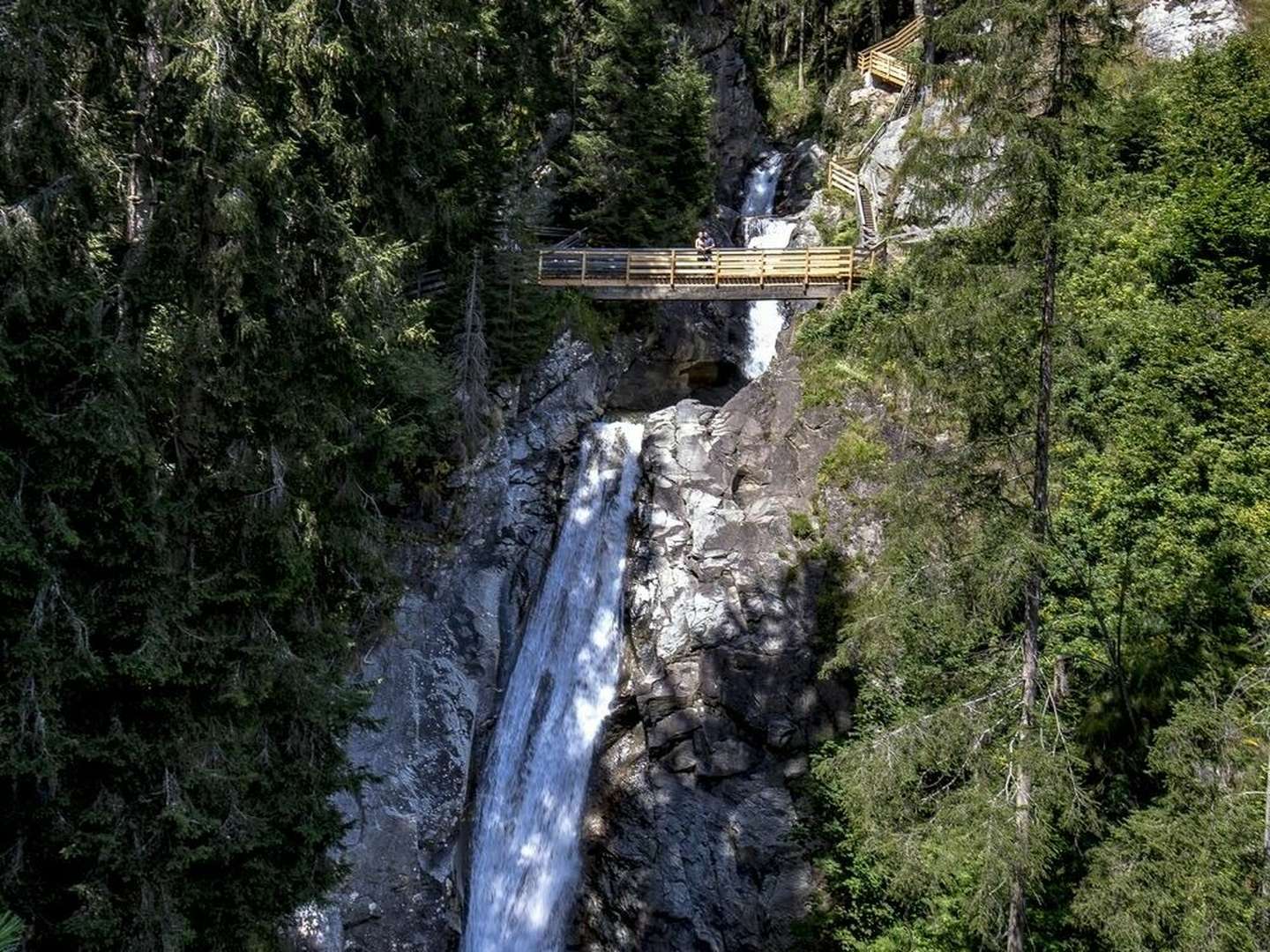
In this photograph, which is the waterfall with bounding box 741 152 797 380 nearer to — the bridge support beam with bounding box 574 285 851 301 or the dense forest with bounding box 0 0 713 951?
the bridge support beam with bounding box 574 285 851 301

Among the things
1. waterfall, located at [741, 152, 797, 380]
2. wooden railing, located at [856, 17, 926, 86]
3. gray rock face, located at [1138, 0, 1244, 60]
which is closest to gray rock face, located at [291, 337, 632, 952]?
waterfall, located at [741, 152, 797, 380]

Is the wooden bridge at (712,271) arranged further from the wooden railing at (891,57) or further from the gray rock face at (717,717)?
the wooden railing at (891,57)

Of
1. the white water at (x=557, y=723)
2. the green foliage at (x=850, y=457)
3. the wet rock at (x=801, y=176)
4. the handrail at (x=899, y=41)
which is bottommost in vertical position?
the white water at (x=557, y=723)

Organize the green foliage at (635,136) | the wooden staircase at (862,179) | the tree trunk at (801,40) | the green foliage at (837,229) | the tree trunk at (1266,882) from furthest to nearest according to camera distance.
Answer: the tree trunk at (801,40)
the green foliage at (837,229)
the green foliage at (635,136)
the wooden staircase at (862,179)
the tree trunk at (1266,882)

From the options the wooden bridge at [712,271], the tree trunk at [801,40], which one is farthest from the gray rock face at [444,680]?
the tree trunk at [801,40]

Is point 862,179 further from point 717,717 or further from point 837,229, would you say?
point 717,717

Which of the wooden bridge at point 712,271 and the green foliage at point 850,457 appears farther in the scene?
the wooden bridge at point 712,271

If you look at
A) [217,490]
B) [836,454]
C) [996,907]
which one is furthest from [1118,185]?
[217,490]
